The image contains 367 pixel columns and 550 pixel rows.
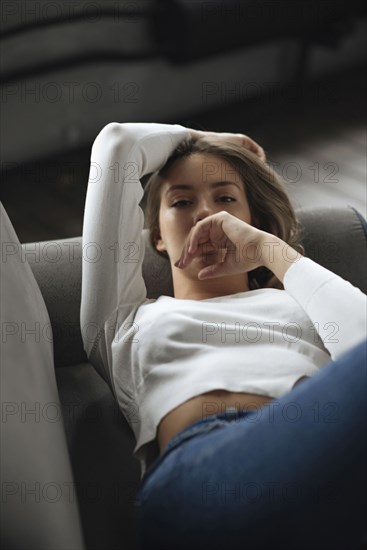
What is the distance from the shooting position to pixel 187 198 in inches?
56.1


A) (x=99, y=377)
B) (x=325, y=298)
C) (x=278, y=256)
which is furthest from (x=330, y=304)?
(x=99, y=377)

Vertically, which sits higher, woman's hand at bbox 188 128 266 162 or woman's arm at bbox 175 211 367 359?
woman's hand at bbox 188 128 266 162

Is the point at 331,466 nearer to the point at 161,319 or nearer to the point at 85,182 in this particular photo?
the point at 161,319

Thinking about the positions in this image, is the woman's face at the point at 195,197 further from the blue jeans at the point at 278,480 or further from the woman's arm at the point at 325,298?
the blue jeans at the point at 278,480

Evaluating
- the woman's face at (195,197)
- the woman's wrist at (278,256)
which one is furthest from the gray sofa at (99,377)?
the woman's wrist at (278,256)

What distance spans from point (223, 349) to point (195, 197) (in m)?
0.32

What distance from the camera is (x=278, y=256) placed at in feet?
4.32

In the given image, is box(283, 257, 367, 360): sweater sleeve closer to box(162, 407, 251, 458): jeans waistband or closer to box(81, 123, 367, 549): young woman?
box(81, 123, 367, 549): young woman

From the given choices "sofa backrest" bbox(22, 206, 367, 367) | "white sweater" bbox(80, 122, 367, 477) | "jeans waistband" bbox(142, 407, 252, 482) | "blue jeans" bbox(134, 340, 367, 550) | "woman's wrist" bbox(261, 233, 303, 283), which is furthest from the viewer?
"sofa backrest" bbox(22, 206, 367, 367)

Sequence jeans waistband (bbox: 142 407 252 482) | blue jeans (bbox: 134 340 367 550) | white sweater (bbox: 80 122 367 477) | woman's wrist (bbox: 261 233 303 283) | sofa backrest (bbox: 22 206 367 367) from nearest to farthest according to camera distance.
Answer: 1. blue jeans (bbox: 134 340 367 550)
2. jeans waistband (bbox: 142 407 252 482)
3. white sweater (bbox: 80 122 367 477)
4. woman's wrist (bbox: 261 233 303 283)
5. sofa backrest (bbox: 22 206 367 367)

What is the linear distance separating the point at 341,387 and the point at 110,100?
1.88 meters

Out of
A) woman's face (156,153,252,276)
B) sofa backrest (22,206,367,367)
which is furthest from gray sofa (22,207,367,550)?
woman's face (156,153,252,276)

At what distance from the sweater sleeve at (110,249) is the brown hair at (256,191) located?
11cm

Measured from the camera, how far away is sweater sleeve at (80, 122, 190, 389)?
53.1 inches
